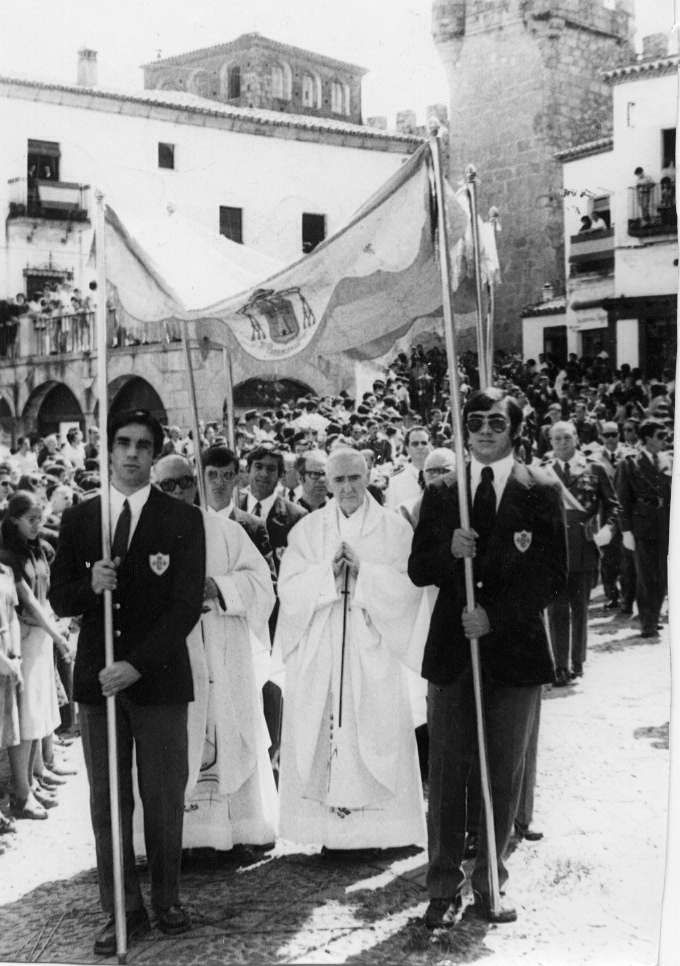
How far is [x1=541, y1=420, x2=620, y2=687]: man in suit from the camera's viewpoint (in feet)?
23.9

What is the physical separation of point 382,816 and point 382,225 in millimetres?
2430

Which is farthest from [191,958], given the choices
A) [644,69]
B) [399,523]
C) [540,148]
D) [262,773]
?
[540,148]

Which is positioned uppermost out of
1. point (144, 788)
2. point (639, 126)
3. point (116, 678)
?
point (639, 126)

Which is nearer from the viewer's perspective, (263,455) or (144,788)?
(144,788)

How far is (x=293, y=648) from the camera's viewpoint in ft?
16.3

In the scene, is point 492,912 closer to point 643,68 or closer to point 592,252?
point 643,68

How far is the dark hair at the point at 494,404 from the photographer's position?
14.0 feet

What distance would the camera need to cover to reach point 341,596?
489 centimetres

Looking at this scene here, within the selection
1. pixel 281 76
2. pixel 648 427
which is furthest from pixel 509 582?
pixel 281 76

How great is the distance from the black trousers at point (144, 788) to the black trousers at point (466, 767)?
3.10 feet

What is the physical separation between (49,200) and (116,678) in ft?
51.4

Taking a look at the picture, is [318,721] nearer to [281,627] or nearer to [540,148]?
[281,627]

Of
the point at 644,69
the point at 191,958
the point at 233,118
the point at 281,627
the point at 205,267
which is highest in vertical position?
the point at 233,118

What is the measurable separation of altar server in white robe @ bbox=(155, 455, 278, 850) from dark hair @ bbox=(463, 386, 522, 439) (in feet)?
3.89
